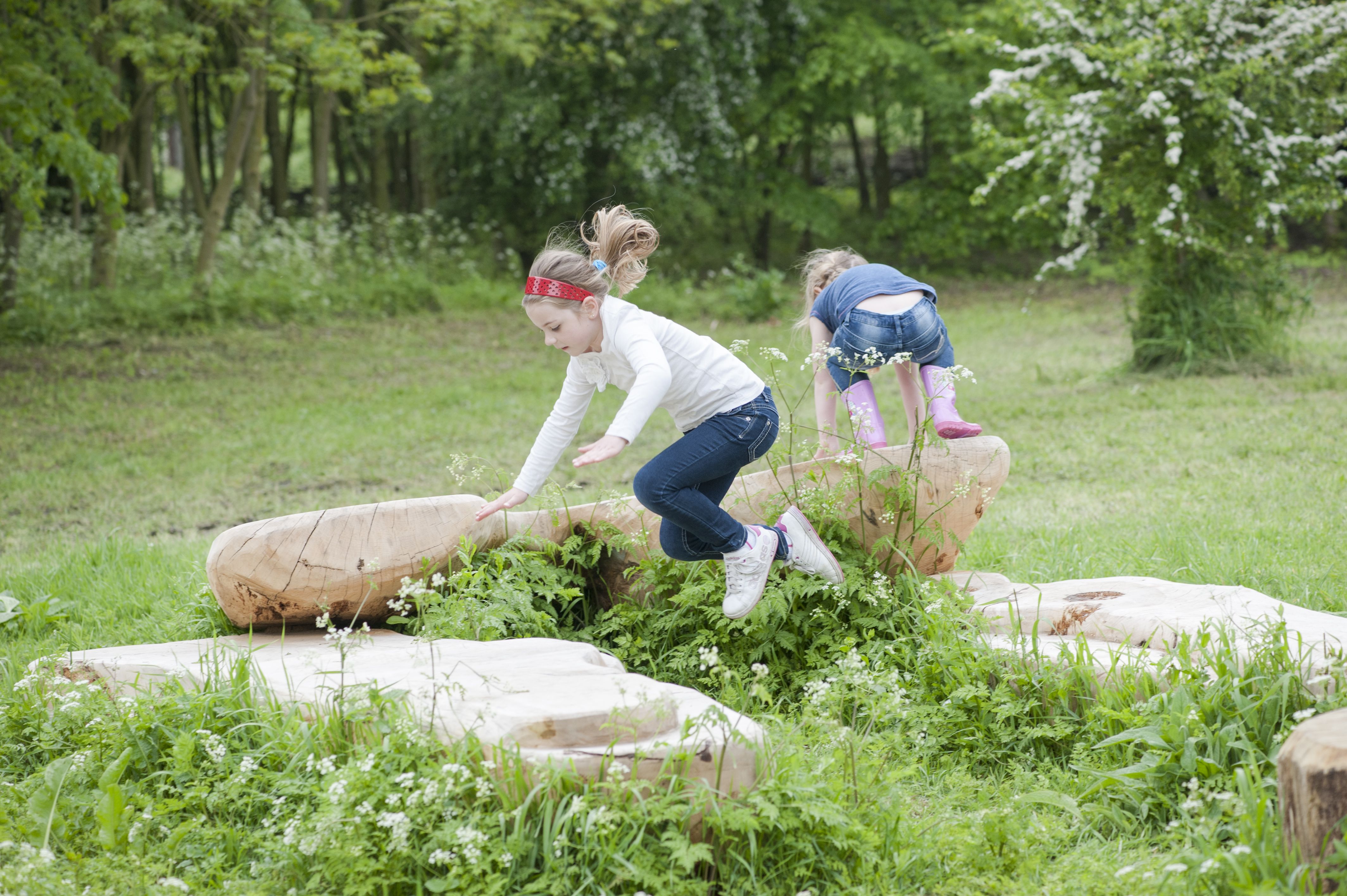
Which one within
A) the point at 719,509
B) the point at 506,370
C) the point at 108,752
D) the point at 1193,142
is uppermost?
the point at 1193,142

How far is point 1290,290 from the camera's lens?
971 cm

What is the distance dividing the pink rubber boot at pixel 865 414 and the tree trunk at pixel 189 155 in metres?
15.0

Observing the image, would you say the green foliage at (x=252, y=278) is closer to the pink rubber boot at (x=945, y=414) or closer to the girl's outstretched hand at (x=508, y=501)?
the girl's outstretched hand at (x=508, y=501)

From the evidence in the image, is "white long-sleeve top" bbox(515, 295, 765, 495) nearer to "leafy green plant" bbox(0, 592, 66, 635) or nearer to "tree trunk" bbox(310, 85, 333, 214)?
"leafy green plant" bbox(0, 592, 66, 635)

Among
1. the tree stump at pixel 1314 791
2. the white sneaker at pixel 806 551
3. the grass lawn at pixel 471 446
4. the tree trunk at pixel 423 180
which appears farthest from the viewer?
the tree trunk at pixel 423 180

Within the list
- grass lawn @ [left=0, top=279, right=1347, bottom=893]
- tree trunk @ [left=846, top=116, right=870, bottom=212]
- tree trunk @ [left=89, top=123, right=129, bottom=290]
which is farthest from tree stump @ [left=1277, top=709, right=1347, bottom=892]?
tree trunk @ [left=846, top=116, right=870, bottom=212]

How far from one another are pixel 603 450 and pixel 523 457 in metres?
4.56

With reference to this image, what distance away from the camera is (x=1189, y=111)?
29.8 ft

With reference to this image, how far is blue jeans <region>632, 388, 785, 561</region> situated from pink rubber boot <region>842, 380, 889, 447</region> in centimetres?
33

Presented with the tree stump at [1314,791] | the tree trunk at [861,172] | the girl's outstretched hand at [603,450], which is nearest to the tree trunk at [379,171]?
the tree trunk at [861,172]

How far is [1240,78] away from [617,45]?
9801 mm

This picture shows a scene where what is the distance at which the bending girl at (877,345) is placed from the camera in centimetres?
436

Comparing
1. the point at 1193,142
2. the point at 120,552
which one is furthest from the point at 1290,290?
the point at 120,552

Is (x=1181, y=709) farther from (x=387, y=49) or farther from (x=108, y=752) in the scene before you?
(x=387, y=49)
